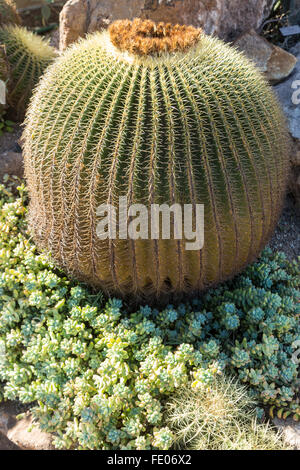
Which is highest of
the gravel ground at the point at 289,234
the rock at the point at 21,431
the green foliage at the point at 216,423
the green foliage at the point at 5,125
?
the green foliage at the point at 5,125

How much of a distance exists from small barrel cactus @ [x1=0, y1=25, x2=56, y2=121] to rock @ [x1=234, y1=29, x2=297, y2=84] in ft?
4.51

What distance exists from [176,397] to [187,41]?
4.97 ft

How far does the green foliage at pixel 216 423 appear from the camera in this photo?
1.82 metres

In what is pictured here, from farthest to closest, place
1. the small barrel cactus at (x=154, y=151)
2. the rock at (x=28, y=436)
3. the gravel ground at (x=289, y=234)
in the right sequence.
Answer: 1. the gravel ground at (x=289, y=234)
2. the rock at (x=28, y=436)
3. the small barrel cactus at (x=154, y=151)

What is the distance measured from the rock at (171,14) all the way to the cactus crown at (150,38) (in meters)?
1.12

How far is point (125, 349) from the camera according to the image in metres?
2.11

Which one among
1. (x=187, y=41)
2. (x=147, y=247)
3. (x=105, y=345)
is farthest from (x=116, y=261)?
(x=187, y=41)

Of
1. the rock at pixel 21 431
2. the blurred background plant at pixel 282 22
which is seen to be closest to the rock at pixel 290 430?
the rock at pixel 21 431

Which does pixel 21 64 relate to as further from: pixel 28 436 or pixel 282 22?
pixel 28 436

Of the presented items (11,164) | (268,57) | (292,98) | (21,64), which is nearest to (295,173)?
(292,98)

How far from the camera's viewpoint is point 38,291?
7.29 feet

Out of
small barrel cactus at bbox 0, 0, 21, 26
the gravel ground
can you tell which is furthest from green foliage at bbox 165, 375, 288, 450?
small barrel cactus at bbox 0, 0, 21, 26

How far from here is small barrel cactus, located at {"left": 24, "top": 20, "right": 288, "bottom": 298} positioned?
180cm

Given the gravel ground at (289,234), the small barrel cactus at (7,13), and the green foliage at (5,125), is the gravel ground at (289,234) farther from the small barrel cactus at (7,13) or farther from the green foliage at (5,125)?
the small barrel cactus at (7,13)
